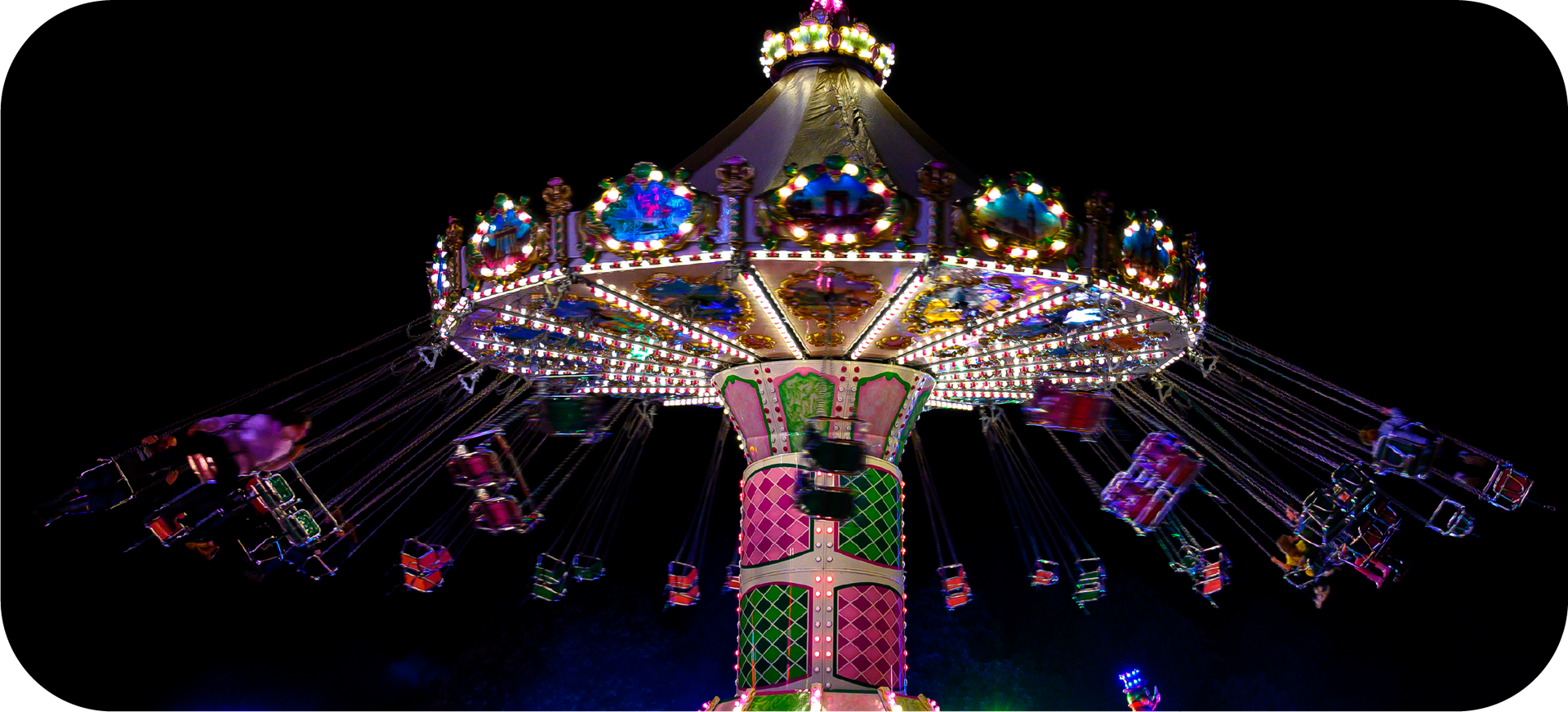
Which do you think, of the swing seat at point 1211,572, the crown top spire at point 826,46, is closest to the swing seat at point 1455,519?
the swing seat at point 1211,572

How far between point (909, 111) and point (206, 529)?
749 cm

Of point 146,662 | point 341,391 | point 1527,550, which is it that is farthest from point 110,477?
point 1527,550

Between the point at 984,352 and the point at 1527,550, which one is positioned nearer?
the point at 984,352

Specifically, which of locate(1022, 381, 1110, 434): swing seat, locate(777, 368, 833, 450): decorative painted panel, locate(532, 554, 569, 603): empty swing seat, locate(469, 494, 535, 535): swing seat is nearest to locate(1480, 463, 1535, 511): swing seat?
locate(1022, 381, 1110, 434): swing seat

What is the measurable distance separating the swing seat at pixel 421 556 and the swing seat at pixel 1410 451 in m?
6.10

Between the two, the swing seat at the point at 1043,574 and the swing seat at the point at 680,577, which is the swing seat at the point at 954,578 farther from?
the swing seat at the point at 680,577

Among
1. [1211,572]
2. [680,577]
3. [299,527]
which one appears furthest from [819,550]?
[299,527]

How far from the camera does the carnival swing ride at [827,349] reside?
690cm

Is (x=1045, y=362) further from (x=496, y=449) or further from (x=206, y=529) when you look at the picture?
(x=206, y=529)

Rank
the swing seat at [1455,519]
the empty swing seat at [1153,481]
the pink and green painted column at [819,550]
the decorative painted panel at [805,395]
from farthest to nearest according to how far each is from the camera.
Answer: the decorative painted panel at [805,395] → the empty swing seat at [1153,481] → the pink and green painted column at [819,550] → the swing seat at [1455,519]

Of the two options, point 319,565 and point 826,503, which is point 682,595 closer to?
point 319,565

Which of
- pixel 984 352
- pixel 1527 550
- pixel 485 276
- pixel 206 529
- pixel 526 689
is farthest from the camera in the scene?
pixel 526 689

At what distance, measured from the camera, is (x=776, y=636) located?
323 inches

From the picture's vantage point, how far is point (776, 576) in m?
8.35
